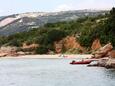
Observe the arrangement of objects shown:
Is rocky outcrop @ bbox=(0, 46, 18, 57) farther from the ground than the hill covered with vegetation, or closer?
closer

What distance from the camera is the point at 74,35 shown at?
137 metres

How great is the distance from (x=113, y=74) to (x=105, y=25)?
54.4 meters

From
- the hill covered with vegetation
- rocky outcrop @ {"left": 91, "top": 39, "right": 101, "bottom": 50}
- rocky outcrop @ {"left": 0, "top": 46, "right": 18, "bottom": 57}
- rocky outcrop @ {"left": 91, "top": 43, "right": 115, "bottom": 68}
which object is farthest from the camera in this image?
rocky outcrop @ {"left": 0, "top": 46, "right": 18, "bottom": 57}

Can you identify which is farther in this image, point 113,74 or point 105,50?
point 105,50

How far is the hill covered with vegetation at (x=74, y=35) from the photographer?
120 meters

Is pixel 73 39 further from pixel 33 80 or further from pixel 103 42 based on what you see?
pixel 33 80

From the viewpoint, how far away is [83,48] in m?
129

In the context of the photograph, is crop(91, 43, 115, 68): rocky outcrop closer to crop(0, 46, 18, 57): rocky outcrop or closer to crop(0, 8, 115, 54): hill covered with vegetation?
crop(0, 8, 115, 54): hill covered with vegetation

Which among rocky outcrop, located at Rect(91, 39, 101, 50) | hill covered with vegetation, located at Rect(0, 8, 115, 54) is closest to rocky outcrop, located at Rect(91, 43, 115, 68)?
hill covered with vegetation, located at Rect(0, 8, 115, 54)

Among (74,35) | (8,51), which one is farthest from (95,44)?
(8,51)

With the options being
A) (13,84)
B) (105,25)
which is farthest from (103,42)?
(13,84)

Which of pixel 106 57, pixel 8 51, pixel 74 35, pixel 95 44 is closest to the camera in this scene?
pixel 106 57

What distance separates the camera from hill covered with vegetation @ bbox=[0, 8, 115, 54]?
12000cm

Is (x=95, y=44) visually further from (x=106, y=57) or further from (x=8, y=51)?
(x=106, y=57)
